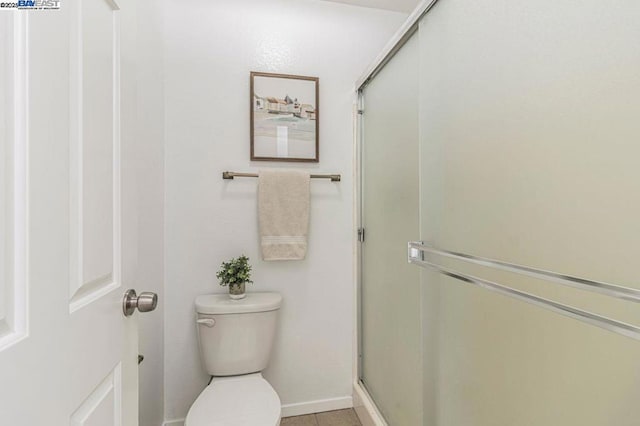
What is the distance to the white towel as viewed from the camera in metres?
1.66

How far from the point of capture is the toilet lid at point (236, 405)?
1.12m

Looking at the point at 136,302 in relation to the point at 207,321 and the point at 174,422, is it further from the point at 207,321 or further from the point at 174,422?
the point at 174,422

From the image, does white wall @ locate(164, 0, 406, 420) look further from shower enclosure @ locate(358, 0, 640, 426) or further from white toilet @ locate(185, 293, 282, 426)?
shower enclosure @ locate(358, 0, 640, 426)

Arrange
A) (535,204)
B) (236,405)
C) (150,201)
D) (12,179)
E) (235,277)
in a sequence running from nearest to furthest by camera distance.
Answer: (12,179), (535,204), (236,405), (150,201), (235,277)

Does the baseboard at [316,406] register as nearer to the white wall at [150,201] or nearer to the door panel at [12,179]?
the white wall at [150,201]

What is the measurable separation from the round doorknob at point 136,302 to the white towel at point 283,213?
0.91 metres

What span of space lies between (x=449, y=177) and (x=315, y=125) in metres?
1.00

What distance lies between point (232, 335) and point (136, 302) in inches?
32.7

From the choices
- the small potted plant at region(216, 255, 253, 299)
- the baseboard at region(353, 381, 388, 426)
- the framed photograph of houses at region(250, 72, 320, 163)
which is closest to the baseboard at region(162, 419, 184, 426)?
the small potted plant at region(216, 255, 253, 299)

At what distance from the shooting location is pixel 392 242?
1.42m

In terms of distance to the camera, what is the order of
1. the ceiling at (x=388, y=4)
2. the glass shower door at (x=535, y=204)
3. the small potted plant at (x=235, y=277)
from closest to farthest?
the glass shower door at (x=535, y=204) → the small potted plant at (x=235, y=277) → the ceiling at (x=388, y=4)

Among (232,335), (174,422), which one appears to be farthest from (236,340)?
(174,422)

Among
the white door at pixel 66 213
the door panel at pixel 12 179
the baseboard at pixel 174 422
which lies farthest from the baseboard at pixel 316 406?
the door panel at pixel 12 179

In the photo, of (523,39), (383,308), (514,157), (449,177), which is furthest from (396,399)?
(523,39)
